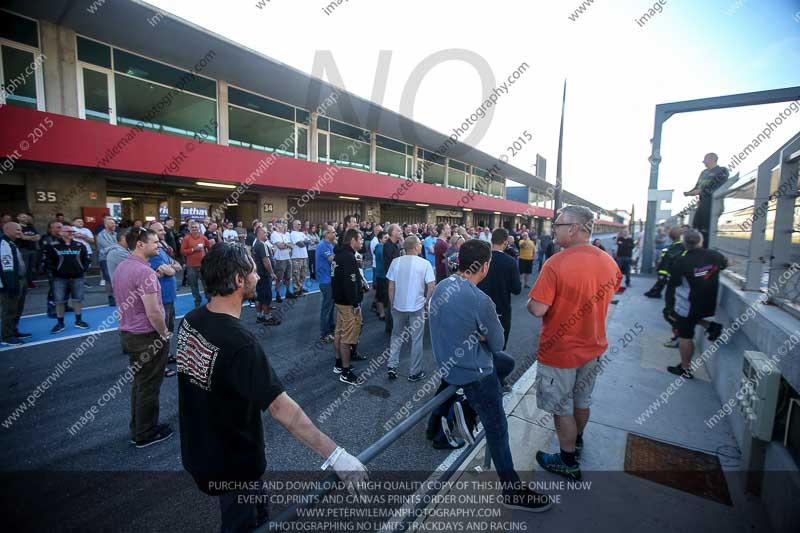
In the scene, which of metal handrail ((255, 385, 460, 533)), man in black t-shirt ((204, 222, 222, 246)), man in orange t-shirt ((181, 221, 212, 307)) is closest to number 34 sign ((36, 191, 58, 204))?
man in black t-shirt ((204, 222, 222, 246))

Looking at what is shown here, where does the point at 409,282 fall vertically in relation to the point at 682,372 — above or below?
above

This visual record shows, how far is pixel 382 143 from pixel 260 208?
11.8 metres

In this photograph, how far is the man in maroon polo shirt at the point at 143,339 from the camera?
3.29m

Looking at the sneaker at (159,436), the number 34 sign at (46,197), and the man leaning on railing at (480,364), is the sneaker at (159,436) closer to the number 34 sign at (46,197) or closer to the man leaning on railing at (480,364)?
the man leaning on railing at (480,364)

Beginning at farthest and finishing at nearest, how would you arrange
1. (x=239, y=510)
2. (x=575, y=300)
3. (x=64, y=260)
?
1. (x=64, y=260)
2. (x=575, y=300)
3. (x=239, y=510)

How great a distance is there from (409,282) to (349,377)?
5.05 feet

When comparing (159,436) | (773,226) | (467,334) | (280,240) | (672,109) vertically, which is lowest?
(159,436)

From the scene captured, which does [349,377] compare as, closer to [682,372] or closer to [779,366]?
[779,366]

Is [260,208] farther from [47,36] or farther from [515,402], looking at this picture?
[515,402]

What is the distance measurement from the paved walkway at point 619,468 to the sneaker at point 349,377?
6.50ft

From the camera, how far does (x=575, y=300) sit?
8.88 feet

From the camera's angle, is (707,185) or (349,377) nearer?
(349,377)

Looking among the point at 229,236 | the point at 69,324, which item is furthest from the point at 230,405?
the point at 229,236

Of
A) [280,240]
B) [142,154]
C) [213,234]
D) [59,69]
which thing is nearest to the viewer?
[280,240]
